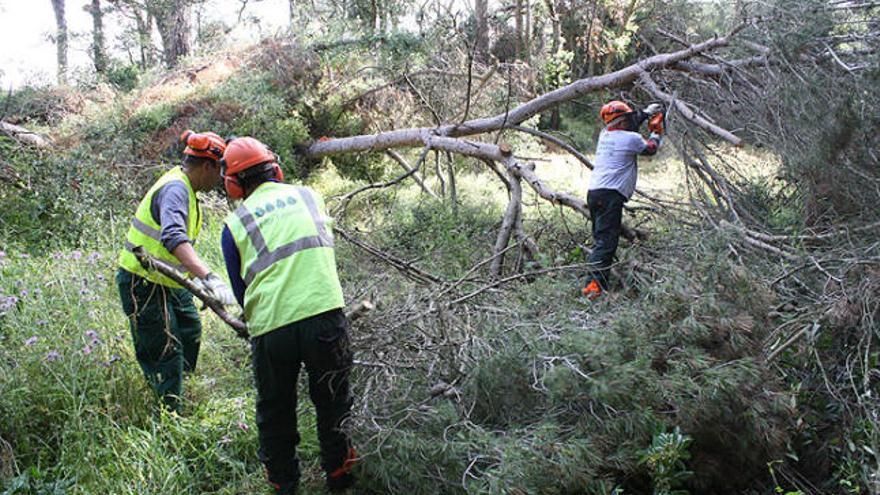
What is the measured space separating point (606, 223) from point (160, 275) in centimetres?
313

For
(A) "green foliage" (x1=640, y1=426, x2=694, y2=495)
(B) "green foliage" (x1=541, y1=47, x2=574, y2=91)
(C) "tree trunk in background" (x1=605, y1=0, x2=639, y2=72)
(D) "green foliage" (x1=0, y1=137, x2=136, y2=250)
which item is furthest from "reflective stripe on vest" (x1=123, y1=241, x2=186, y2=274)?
(C) "tree trunk in background" (x1=605, y1=0, x2=639, y2=72)

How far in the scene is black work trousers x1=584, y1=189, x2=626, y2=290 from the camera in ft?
15.9

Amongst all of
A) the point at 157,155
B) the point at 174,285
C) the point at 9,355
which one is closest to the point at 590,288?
the point at 174,285

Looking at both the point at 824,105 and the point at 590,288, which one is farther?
the point at 590,288

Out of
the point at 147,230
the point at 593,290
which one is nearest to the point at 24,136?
the point at 147,230

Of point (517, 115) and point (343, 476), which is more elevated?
point (517, 115)

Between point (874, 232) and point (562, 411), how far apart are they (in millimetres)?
2387

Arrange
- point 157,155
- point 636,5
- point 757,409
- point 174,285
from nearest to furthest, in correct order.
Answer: point 757,409 → point 174,285 → point 157,155 → point 636,5

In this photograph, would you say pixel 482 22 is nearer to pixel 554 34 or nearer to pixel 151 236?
pixel 554 34

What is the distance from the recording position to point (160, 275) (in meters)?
3.51

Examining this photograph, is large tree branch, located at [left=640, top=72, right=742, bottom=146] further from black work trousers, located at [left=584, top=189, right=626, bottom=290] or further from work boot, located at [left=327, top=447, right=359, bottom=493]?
work boot, located at [left=327, top=447, right=359, bottom=493]

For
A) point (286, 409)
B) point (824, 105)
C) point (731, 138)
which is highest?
point (824, 105)

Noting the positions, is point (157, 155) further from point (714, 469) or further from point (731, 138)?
point (714, 469)

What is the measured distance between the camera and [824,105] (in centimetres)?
383
